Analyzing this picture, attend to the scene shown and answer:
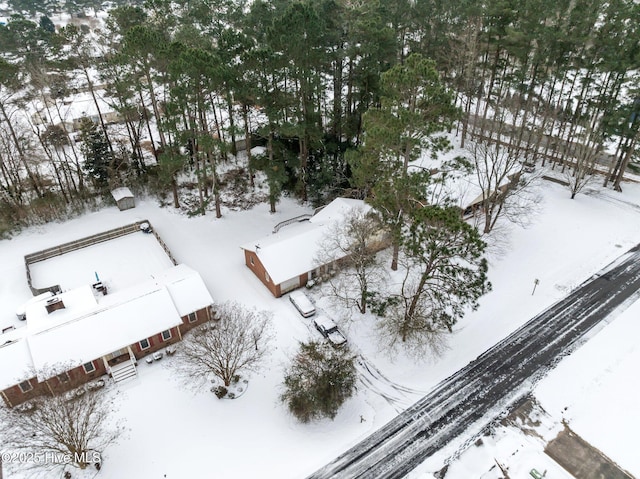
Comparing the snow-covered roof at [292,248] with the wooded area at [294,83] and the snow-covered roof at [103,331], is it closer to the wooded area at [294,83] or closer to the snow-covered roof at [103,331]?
the wooded area at [294,83]

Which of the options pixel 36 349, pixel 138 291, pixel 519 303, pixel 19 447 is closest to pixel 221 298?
pixel 138 291

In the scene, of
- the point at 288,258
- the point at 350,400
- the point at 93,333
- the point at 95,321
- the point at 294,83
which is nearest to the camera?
the point at 350,400

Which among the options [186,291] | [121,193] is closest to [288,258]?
[186,291]

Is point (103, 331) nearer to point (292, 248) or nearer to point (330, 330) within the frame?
point (292, 248)

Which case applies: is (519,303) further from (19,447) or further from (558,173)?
(19,447)

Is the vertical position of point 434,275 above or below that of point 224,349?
above

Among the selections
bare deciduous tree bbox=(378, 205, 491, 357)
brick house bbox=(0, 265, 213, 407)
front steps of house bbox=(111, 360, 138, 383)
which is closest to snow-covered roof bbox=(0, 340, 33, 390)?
brick house bbox=(0, 265, 213, 407)

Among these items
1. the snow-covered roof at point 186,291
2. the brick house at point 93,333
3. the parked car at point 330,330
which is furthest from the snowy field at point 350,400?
the snow-covered roof at point 186,291
